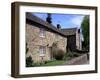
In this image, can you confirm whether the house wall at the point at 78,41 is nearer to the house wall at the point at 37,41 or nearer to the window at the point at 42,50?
the house wall at the point at 37,41

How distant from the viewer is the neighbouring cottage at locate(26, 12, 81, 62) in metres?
2.19

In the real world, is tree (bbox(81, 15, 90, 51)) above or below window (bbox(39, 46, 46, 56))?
above

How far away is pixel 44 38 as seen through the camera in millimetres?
2240

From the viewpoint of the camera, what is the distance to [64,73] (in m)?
2.32

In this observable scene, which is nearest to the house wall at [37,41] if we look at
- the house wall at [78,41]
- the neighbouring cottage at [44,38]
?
the neighbouring cottage at [44,38]

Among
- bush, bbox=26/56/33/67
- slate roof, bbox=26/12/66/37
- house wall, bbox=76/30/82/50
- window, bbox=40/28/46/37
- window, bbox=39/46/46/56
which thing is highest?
slate roof, bbox=26/12/66/37

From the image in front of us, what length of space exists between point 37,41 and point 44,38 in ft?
0.23

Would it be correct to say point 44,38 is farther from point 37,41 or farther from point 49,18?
point 49,18

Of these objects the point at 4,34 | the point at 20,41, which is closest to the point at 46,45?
the point at 20,41

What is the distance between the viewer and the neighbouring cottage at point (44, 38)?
2.19 meters

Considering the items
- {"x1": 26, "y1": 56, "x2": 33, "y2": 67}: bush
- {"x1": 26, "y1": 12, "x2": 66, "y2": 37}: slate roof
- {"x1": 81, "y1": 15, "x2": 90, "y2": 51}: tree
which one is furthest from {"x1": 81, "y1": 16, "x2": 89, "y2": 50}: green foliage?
{"x1": 26, "y1": 56, "x2": 33, "y2": 67}: bush

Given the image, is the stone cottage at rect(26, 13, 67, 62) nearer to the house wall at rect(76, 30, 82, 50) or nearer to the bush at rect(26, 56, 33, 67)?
the bush at rect(26, 56, 33, 67)

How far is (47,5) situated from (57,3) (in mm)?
123

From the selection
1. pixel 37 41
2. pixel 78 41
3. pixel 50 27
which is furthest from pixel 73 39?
pixel 37 41
